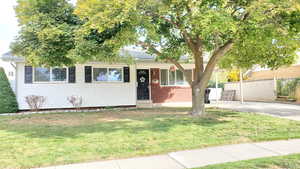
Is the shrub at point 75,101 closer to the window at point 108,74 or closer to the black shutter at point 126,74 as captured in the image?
the window at point 108,74

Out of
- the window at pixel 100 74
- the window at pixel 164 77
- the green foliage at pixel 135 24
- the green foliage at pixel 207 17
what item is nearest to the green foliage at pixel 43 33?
the green foliage at pixel 135 24

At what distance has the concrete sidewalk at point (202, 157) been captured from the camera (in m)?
3.78

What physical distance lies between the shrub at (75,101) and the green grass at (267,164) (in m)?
9.29

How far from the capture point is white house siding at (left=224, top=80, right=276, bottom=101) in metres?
16.0

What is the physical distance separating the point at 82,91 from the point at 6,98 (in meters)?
3.69

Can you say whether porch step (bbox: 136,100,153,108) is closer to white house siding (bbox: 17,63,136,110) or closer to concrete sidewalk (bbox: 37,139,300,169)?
white house siding (bbox: 17,63,136,110)

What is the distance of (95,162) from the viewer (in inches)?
156

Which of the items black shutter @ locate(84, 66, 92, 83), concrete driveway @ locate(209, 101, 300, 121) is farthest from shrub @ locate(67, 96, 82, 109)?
concrete driveway @ locate(209, 101, 300, 121)

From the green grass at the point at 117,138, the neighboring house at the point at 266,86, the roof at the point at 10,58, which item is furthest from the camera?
the neighboring house at the point at 266,86

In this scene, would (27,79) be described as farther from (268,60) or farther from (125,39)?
(268,60)

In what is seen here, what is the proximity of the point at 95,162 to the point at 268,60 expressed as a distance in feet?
30.7

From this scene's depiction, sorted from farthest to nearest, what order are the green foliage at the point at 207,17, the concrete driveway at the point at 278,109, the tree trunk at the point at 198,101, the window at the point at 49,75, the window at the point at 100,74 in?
1. the window at the point at 100,74
2. the window at the point at 49,75
3. the concrete driveway at the point at 278,109
4. the tree trunk at the point at 198,101
5. the green foliage at the point at 207,17

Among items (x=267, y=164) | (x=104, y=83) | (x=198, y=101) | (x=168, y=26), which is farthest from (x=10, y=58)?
(x=267, y=164)

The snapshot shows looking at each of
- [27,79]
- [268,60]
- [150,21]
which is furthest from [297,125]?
[27,79]
